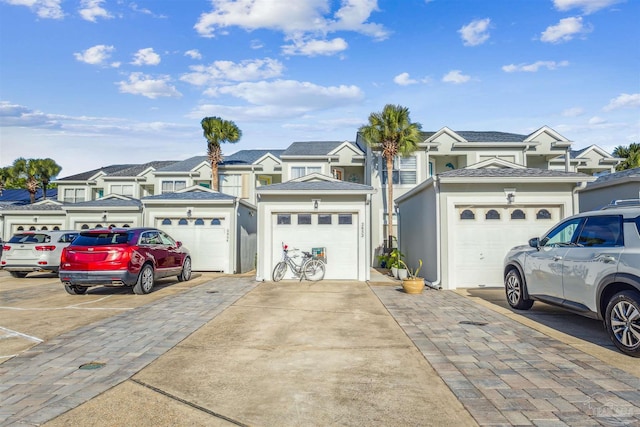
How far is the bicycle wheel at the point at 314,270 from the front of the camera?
12.7 m

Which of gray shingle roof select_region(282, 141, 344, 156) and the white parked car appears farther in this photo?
gray shingle roof select_region(282, 141, 344, 156)

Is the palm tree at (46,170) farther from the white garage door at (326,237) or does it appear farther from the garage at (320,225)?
the white garage door at (326,237)

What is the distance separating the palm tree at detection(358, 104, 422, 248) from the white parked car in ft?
44.5

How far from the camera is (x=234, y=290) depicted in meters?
10.7

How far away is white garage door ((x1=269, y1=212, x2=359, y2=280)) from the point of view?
12992 millimetres

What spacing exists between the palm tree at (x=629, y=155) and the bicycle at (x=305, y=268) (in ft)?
74.6

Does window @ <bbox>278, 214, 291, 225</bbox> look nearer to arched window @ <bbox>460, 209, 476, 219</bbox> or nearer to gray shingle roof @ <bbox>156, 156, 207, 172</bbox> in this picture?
arched window @ <bbox>460, 209, 476, 219</bbox>

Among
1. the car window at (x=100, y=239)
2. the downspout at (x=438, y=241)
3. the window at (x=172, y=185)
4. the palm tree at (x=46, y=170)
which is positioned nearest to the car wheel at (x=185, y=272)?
the car window at (x=100, y=239)

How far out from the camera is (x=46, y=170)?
31.5 metres

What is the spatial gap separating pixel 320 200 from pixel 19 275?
1144 cm

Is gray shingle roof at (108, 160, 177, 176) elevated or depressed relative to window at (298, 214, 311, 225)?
elevated

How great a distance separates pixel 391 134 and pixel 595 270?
1390 centimetres

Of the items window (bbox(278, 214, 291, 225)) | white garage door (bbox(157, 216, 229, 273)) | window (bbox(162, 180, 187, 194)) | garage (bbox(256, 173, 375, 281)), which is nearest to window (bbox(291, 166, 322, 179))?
white garage door (bbox(157, 216, 229, 273))

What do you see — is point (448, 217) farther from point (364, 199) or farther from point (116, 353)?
point (116, 353)
